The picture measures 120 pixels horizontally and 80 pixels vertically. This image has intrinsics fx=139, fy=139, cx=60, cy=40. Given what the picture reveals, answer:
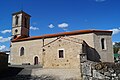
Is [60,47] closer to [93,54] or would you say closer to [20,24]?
[93,54]

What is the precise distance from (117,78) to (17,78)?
10.0 meters

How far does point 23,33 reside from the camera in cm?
3569

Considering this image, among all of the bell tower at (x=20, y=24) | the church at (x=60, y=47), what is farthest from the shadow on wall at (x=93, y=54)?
the bell tower at (x=20, y=24)

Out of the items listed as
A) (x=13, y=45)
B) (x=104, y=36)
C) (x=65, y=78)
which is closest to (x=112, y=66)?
(x=65, y=78)

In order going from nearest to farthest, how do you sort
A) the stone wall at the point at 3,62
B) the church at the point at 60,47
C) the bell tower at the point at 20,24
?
the stone wall at the point at 3,62 < the church at the point at 60,47 < the bell tower at the point at 20,24

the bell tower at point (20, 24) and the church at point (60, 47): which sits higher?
the bell tower at point (20, 24)

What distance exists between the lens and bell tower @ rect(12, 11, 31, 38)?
35219 mm

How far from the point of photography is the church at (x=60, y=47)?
19.7 metres

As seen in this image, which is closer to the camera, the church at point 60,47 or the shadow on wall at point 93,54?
the church at point 60,47

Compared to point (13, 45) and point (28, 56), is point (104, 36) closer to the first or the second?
point (28, 56)

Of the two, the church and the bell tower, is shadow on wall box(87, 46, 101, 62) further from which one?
the bell tower

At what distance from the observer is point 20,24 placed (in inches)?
1389

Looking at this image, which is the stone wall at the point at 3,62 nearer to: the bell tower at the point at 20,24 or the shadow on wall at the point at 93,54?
the shadow on wall at the point at 93,54

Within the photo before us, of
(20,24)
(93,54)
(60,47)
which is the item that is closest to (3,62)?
(60,47)
